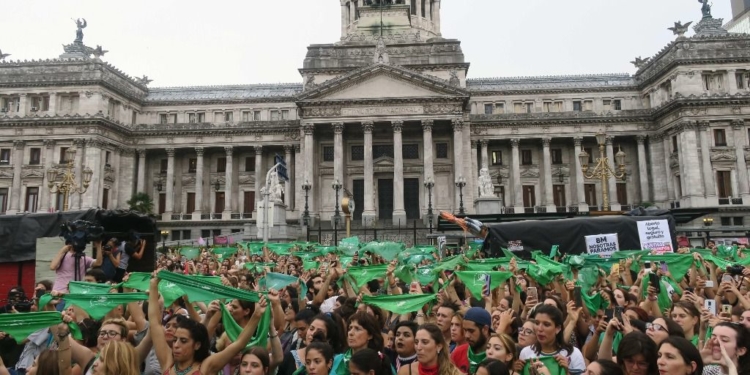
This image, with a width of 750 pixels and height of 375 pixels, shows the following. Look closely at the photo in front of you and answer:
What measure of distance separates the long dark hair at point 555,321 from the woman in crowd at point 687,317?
1.52m

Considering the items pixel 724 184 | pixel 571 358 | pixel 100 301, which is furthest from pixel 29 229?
pixel 724 184

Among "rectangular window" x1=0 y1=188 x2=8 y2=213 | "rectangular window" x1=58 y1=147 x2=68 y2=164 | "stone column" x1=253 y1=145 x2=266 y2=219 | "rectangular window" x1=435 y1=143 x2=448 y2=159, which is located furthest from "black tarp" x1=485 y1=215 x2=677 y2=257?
"rectangular window" x1=0 y1=188 x2=8 y2=213

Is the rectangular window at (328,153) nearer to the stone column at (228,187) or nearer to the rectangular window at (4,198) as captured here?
the stone column at (228,187)

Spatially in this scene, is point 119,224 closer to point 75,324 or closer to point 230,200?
point 75,324

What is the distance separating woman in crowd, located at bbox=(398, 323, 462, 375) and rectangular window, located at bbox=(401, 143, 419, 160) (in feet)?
163

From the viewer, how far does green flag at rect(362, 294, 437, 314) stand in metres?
8.38

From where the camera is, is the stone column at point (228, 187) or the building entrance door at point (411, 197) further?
the stone column at point (228, 187)

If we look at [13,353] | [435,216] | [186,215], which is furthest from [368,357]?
[186,215]

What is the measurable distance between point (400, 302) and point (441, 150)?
47.6 meters

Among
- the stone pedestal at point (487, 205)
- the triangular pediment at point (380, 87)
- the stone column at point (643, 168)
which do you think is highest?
the triangular pediment at point (380, 87)

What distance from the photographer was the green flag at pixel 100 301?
24.1 ft

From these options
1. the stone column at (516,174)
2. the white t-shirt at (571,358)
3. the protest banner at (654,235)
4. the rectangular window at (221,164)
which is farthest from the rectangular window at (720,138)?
the white t-shirt at (571,358)

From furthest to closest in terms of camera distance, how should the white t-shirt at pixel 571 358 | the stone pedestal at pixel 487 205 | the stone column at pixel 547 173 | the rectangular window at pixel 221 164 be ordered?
1. the rectangular window at pixel 221 164
2. the stone column at pixel 547 173
3. the stone pedestal at pixel 487 205
4. the white t-shirt at pixel 571 358

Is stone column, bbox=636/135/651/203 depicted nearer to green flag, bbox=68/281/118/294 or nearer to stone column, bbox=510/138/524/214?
stone column, bbox=510/138/524/214
